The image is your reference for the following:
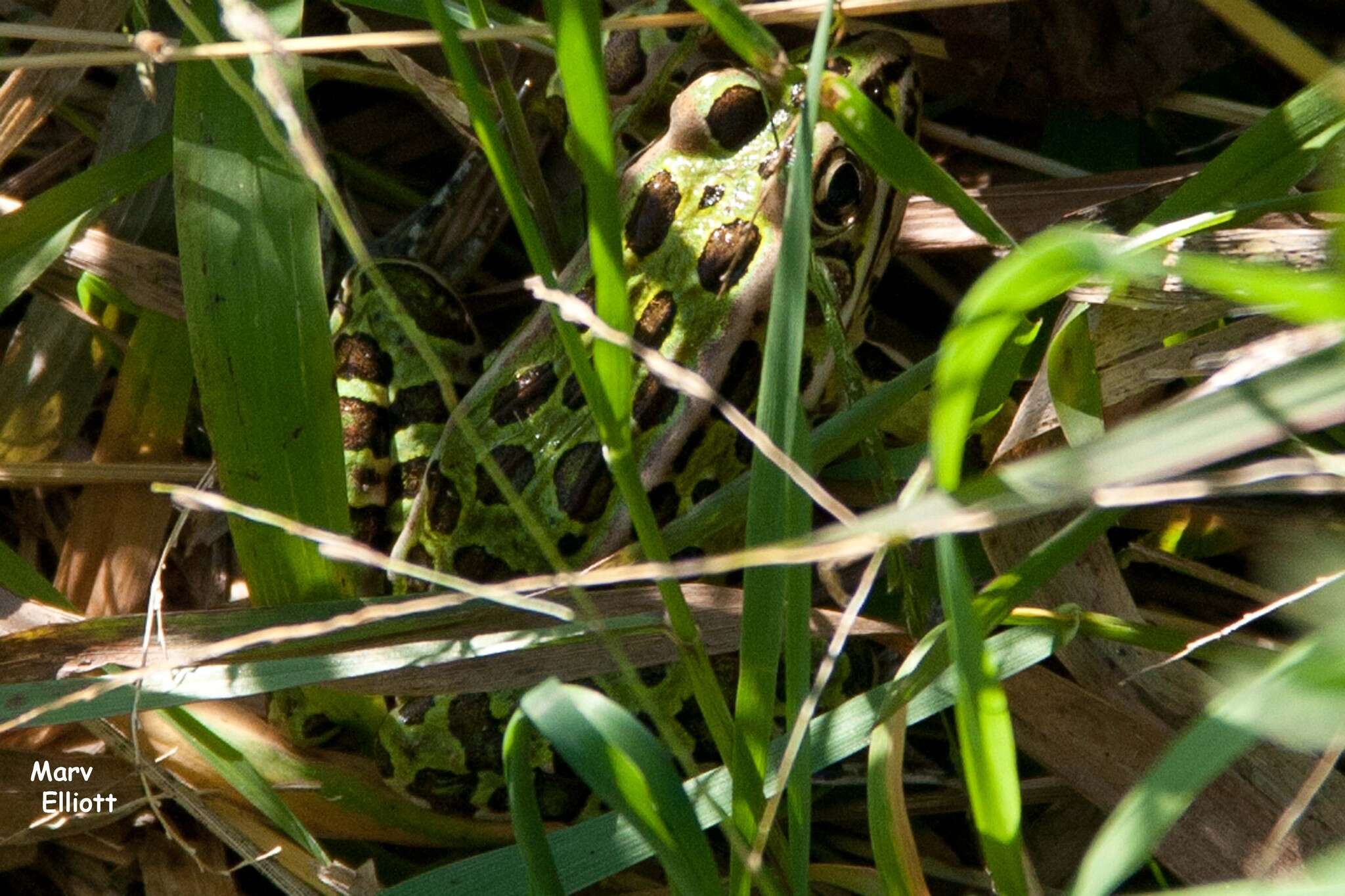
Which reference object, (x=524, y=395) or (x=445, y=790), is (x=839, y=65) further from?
(x=445, y=790)

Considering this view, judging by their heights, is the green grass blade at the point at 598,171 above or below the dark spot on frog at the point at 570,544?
above

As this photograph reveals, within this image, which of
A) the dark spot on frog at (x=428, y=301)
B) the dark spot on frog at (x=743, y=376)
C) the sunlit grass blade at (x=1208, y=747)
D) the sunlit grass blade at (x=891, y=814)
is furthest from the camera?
the dark spot on frog at (x=428, y=301)

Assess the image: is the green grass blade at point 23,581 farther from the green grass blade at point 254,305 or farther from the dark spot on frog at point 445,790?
the dark spot on frog at point 445,790

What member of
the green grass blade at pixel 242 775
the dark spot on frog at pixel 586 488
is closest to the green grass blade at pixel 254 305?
the green grass blade at pixel 242 775

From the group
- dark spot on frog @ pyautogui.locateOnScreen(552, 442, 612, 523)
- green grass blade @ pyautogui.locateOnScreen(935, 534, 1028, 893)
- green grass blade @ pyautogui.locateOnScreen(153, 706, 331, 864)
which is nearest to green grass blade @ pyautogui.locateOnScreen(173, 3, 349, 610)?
green grass blade @ pyautogui.locateOnScreen(153, 706, 331, 864)

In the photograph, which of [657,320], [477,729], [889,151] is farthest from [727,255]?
[477,729]

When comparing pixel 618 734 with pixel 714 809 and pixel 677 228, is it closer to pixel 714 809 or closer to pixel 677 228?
→ pixel 714 809

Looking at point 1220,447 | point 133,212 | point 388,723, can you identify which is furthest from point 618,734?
point 133,212

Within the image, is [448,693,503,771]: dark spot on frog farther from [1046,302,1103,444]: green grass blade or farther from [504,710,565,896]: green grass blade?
[1046,302,1103,444]: green grass blade
